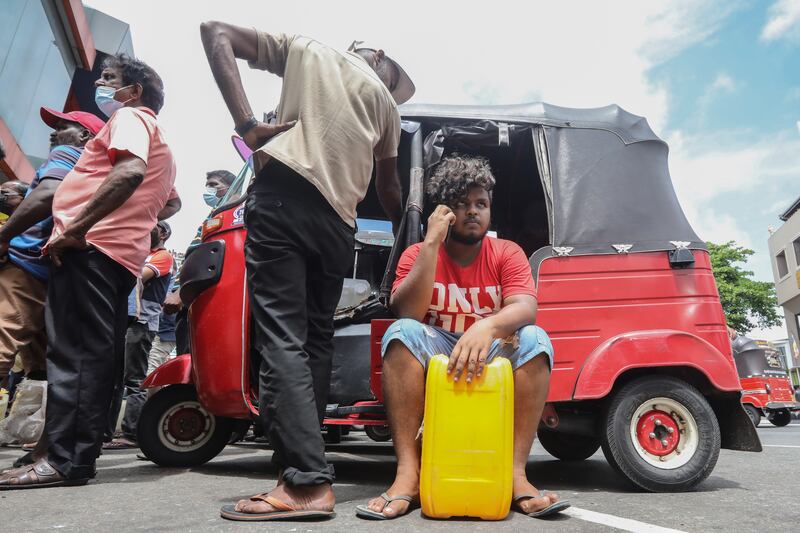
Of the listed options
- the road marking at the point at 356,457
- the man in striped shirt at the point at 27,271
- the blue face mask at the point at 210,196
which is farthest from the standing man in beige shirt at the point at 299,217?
the blue face mask at the point at 210,196

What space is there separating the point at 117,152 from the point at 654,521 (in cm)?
274

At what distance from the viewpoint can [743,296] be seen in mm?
28328

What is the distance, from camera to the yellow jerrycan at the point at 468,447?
191 cm

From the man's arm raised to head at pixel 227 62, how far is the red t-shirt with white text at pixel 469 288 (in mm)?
913

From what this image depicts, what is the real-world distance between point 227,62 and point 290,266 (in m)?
0.79

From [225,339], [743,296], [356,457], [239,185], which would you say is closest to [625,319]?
[225,339]

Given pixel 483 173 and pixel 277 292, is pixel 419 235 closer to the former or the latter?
pixel 483 173

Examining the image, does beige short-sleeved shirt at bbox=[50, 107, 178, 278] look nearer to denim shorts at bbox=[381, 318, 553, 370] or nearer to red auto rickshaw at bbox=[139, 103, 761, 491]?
red auto rickshaw at bbox=[139, 103, 761, 491]

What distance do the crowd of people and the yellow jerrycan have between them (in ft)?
0.28

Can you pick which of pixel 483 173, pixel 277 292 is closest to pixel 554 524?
pixel 277 292

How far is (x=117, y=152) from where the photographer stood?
267 centimetres

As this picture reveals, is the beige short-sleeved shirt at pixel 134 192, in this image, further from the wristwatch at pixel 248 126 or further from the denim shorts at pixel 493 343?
the denim shorts at pixel 493 343

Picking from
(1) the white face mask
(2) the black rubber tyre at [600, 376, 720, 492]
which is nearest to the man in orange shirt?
(1) the white face mask

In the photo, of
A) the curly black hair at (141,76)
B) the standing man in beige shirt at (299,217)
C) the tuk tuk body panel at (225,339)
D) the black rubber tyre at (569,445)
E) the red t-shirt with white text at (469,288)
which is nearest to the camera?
the standing man in beige shirt at (299,217)
